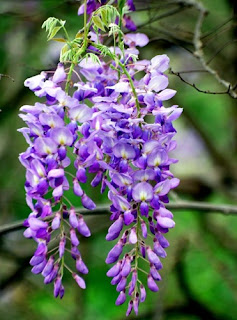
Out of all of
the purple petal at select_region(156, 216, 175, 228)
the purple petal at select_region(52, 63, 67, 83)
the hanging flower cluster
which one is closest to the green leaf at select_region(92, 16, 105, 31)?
the hanging flower cluster

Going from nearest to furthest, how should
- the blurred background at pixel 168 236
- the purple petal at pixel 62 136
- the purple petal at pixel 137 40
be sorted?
the purple petal at pixel 62 136 < the purple petal at pixel 137 40 < the blurred background at pixel 168 236

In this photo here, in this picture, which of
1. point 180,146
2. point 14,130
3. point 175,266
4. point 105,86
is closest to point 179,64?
point 180,146

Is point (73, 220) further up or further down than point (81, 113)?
further down

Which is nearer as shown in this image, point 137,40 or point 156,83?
point 156,83

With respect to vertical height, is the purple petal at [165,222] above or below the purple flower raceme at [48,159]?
below

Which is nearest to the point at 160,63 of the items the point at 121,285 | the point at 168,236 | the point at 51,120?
the point at 51,120

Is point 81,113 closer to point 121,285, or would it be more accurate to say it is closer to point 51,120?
point 51,120

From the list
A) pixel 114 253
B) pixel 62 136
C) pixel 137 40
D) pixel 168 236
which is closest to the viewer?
pixel 62 136

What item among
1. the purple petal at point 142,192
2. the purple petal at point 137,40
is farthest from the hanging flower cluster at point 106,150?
the purple petal at point 137,40

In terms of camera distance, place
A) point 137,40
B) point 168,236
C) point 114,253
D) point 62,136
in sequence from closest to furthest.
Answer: point 62,136
point 114,253
point 137,40
point 168,236

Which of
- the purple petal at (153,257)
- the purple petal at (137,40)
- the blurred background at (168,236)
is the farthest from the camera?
the blurred background at (168,236)

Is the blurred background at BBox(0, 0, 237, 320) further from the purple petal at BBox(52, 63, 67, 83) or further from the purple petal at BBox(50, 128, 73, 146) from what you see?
the purple petal at BBox(50, 128, 73, 146)

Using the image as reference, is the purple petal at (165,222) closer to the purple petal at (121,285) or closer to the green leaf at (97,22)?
the purple petal at (121,285)
